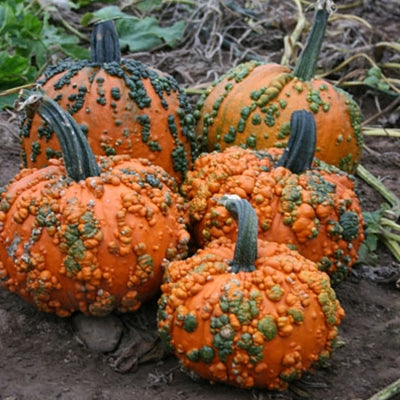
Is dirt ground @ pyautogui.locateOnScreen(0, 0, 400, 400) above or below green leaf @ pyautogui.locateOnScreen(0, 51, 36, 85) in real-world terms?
below

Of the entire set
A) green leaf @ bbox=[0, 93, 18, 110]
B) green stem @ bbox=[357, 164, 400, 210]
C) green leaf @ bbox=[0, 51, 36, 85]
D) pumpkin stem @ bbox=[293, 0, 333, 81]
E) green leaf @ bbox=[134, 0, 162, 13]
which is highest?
pumpkin stem @ bbox=[293, 0, 333, 81]

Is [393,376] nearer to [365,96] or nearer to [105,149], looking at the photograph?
[105,149]

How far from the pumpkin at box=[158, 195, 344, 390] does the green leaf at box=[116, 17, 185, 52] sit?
4142 millimetres

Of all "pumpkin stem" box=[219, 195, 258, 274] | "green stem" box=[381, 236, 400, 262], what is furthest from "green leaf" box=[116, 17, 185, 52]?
"pumpkin stem" box=[219, 195, 258, 274]

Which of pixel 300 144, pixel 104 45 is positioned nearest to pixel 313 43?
pixel 300 144

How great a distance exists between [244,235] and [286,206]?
52 cm

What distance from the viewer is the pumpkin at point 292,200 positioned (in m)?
3.55

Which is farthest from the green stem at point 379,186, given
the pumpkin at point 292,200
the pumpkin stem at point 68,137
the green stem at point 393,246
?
the pumpkin stem at point 68,137

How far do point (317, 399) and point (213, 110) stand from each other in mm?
1957

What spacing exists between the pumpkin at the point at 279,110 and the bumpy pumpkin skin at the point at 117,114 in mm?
320

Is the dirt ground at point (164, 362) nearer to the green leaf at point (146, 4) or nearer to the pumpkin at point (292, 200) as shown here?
the pumpkin at point (292, 200)

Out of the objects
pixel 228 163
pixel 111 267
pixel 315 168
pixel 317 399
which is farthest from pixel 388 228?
pixel 111 267

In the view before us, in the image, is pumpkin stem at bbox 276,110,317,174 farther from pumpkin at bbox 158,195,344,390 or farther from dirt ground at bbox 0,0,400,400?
dirt ground at bbox 0,0,400,400

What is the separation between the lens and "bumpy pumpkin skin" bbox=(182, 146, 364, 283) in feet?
11.6
